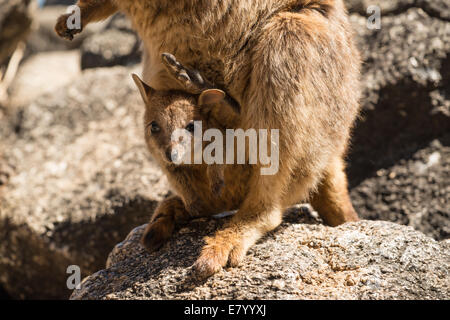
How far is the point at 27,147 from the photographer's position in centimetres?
636

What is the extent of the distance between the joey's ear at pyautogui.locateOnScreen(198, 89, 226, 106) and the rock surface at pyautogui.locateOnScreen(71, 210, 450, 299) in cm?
88

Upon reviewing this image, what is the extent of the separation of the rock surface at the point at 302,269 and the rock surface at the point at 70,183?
61.1 inches

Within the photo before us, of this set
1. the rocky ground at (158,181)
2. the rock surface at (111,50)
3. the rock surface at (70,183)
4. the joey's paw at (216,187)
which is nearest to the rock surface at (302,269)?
the rocky ground at (158,181)

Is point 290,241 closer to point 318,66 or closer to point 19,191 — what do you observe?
point 318,66

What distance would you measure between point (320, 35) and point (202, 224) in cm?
151

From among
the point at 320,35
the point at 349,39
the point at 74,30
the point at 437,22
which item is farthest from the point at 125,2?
the point at 437,22

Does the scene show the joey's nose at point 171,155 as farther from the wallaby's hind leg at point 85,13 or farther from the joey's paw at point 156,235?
the wallaby's hind leg at point 85,13

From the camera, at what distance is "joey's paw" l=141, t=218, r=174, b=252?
11.9 ft

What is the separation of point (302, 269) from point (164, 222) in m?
1.05

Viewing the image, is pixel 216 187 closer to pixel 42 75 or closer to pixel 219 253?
pixel 219 253

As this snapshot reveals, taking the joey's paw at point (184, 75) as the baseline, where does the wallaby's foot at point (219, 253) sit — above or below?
below

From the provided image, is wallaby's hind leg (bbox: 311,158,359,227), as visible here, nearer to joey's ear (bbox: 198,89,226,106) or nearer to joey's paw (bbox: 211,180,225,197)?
joey's paw (bbox: 211,180,225,197)

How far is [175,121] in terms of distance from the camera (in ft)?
11.2

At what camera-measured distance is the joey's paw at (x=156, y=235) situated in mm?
3627
